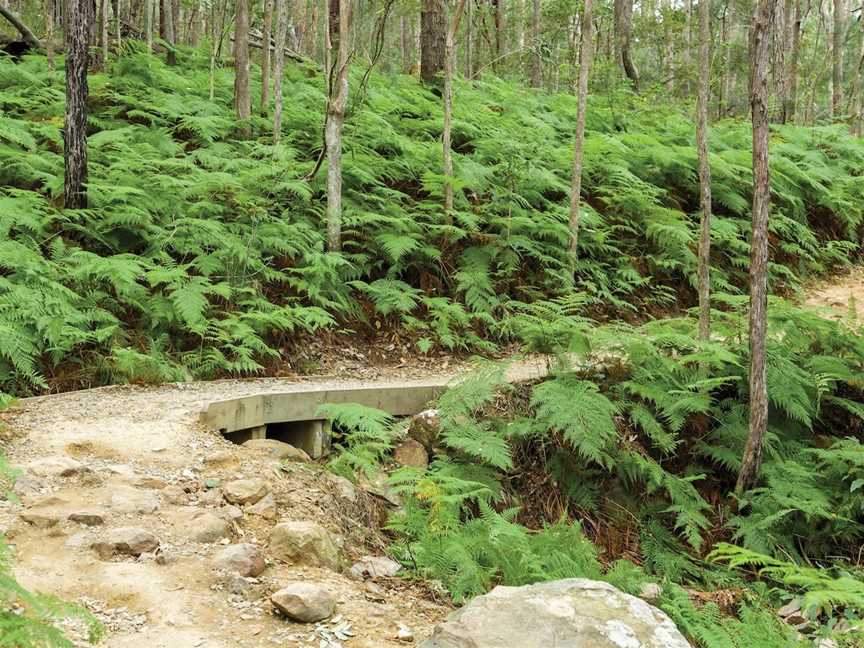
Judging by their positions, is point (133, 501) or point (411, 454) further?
point (411, 454)

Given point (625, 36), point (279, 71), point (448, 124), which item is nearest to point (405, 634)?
point (448, 124)

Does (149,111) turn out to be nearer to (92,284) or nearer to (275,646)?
(92,284)

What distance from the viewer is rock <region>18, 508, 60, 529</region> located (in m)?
4.19

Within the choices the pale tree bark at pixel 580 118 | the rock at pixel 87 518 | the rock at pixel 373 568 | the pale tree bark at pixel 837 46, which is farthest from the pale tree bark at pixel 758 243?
the pale tree bark at pixel 837 46

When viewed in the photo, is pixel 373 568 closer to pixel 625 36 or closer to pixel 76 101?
pixel 76 101

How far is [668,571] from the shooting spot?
621cm

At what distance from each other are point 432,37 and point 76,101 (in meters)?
7.60

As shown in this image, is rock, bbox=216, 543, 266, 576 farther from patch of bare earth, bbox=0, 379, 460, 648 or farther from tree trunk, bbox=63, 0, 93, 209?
tree trunk, bbox=63, 0, 93, 209

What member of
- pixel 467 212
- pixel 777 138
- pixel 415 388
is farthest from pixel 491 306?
pixel 777 138

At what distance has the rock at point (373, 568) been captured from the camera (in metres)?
4.58

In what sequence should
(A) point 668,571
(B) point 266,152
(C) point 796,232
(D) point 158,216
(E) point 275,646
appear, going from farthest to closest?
(C) point 796,232 < (B) point 266,152 < (D) point 158,216 < (A) point 668,571 < (E) point 275,646

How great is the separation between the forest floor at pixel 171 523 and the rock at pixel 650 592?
1421 mm

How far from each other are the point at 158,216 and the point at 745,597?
763 centimetres

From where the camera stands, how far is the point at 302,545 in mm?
4379
